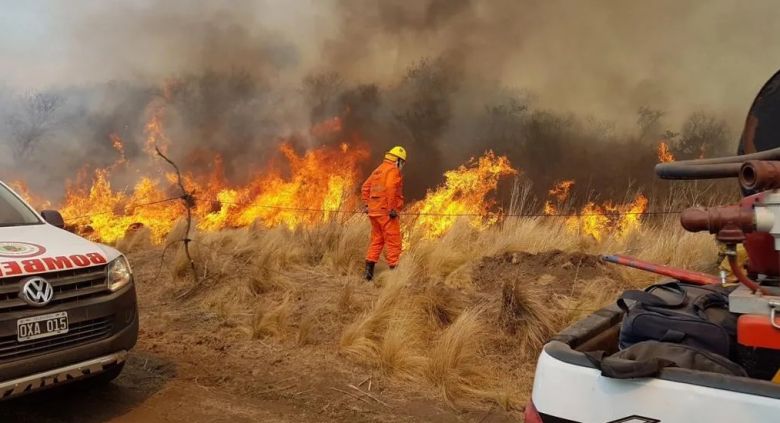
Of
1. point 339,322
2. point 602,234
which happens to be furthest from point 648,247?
point 339,322

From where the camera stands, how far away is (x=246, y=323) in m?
5.77

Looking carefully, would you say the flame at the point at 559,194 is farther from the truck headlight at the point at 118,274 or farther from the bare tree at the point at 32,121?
the bare tree at the point at 32,121

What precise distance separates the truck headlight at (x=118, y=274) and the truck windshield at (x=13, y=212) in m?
0.86

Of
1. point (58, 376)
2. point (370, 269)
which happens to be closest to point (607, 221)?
point (370, 269)

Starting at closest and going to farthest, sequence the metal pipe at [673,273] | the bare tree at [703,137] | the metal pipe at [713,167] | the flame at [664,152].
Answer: the metal pipe at [713,167], the metal pipe at [673,273], the bare tree at [703,137], the flame at [664,152]

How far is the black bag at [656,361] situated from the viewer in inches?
57.7

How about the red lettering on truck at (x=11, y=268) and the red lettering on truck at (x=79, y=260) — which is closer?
the red lettering on truck at (x=11, y=268)

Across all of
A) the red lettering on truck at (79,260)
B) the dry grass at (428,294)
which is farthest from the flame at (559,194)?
the red lettering on truck at (79,260)

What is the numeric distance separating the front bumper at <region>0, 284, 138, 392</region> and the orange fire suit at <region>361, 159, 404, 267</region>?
3.96 m

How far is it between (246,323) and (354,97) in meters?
12.7

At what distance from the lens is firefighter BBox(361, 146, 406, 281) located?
7.62 m

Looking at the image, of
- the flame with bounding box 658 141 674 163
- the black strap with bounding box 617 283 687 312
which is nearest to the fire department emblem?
the black strap with bounding box 617 283 687 312

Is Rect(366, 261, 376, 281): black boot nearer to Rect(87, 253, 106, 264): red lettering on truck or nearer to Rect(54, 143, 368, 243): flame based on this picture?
Rect(54, 143, 368, 243): flame

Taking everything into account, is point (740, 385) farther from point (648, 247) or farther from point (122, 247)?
point (122, 247)
